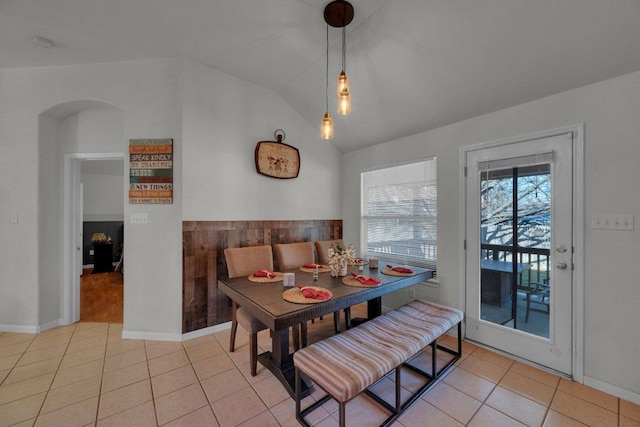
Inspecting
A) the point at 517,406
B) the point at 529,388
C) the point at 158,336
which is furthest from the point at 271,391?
the point at 529,388

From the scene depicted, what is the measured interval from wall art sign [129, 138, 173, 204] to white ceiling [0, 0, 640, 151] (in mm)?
897

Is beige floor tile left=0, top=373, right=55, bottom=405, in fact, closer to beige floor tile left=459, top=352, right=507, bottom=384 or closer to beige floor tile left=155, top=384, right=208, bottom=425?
beige floor tile left=155, top=384, right=208, bottom=425

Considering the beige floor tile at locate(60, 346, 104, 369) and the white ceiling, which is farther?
the beige floor tile at locate(60, 346, 104, 369)

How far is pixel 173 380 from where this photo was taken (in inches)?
79.7

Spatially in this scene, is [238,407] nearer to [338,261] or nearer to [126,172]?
A: [338,261]

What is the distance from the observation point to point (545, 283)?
7.30 ft

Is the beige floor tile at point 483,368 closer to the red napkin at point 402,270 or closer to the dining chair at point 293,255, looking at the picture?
the red napkin at point 402,270

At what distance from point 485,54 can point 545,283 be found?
1.96 meters

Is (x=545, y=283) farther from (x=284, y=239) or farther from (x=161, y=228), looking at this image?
(x=161, y=228)

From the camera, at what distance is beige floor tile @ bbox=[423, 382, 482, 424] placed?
1698mm

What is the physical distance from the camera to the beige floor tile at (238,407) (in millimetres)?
1645

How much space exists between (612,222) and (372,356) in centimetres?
199

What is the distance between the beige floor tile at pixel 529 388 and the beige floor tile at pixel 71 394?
3049 mm

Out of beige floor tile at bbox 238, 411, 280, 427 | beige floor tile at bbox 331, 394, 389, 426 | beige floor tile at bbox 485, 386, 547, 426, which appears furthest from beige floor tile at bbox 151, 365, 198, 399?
beige floor tile at bbox 485, 386, 547, 426
